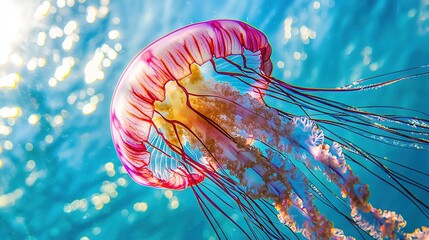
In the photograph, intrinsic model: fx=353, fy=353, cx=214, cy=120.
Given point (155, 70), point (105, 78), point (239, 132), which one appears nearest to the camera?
point (155, 70)

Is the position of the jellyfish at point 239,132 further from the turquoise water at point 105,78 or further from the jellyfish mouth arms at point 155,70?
the turquoise water at point 105,78

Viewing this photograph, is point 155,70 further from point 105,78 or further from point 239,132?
point 105,78

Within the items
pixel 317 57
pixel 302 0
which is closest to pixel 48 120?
pixel 302 0

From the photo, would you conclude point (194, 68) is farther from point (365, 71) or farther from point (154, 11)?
point (365, 71)

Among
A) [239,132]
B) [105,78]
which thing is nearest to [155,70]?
[239,132]

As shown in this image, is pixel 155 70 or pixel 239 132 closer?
pixel 155 70

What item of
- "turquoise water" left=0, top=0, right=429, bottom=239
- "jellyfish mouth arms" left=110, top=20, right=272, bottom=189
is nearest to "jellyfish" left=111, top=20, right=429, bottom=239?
"jellyfish mouth arms" left=110, top=20, right=272, bottom=189
